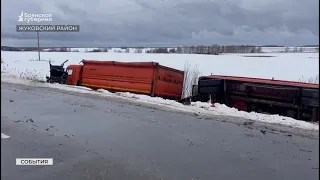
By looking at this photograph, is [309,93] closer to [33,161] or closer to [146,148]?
[146,148]

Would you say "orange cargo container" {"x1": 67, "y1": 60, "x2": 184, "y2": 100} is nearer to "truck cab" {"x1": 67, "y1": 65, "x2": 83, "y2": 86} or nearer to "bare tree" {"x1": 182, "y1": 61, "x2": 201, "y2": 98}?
"truck cab" {"x1": 67, "y1": 65, "x2": 83, "y2": 86}

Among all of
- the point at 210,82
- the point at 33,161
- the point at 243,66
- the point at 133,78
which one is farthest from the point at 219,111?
the point at 243,66

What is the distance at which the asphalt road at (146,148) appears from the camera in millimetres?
4730

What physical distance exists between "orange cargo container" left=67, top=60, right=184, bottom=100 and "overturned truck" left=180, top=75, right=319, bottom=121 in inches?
76.0

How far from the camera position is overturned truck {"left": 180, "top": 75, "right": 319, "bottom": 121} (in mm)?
9914

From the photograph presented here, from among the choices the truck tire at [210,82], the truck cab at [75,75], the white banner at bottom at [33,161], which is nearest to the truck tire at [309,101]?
the truck tire at [210,82]

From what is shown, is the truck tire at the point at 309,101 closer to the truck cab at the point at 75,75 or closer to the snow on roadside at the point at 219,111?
the snow on roadside at the point at 219,111

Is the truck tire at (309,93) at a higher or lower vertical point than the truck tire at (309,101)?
higher

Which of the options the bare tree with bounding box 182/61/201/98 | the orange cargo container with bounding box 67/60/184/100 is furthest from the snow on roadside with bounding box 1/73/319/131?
the bare tree with bounding box 182/61/201/98

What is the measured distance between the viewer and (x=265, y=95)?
1103cm

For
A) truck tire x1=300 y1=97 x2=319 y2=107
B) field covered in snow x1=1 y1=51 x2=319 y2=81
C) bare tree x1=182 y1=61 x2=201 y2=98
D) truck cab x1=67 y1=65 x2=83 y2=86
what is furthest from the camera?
field covered in snow x1=1 y1=51 x2=319 y2=81

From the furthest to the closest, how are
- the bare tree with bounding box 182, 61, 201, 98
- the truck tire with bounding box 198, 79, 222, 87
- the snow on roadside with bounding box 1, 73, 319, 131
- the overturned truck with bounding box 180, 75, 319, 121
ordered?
1. the bare tree with bounding box 182, 61, 201, 98
2. the truck tire with bounding box 198, 79, 222, 87
3. the overturned truck with bounding box 180, 75, 319, 121
4. the snow on roadside with bounding box 1, 73, 319, 131

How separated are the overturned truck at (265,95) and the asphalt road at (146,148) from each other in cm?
294

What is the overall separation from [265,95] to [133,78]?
619 cm
